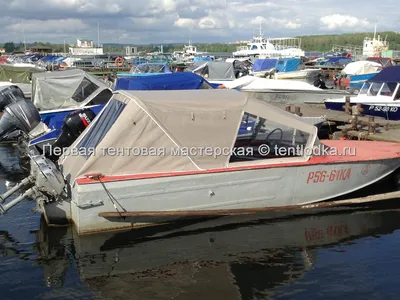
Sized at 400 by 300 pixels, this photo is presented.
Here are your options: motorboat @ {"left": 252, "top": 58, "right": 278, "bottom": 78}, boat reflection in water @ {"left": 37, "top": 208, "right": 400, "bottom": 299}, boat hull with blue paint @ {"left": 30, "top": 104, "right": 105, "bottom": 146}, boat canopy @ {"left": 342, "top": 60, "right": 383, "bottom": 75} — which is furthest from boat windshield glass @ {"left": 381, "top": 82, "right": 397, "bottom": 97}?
motorboat @ {"left": 252, "top": 58, "right": 278, "bottom": 78}

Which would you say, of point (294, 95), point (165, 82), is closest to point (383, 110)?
point (294, 95)

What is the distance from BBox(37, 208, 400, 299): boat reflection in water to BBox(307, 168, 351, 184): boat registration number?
0.79 m

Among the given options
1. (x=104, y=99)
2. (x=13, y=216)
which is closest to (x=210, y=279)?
(x=13, y=216)

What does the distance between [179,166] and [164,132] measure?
0.65 m

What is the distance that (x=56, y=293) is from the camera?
5961 mm

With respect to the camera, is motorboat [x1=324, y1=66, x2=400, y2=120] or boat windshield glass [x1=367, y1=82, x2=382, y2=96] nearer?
motorboat [x1=324, y1=66, x2=400, y2=120]

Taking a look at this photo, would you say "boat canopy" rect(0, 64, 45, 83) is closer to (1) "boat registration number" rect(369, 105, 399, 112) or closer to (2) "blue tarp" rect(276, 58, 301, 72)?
(1) "boat registration number" rect(369, 105, 399, 112)

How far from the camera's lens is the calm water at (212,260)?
6.07 meters

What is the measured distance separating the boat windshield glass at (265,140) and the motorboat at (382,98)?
8966 millimetres

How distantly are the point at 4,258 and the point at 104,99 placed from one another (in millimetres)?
9210

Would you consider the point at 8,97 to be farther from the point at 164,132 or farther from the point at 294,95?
the point at 294,95

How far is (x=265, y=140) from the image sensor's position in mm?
8000

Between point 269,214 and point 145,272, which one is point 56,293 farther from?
point 269,214

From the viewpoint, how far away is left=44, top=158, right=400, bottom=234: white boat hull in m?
7.05
